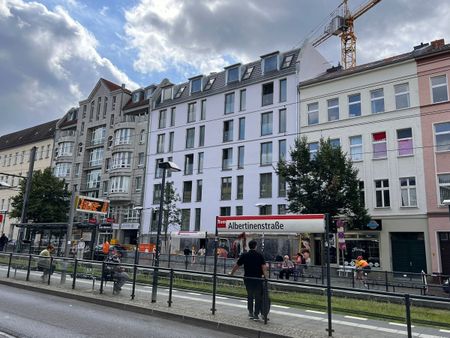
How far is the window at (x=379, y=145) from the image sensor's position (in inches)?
1220

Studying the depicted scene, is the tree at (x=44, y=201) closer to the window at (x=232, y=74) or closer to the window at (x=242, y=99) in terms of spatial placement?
the window at (x=242, y=99)

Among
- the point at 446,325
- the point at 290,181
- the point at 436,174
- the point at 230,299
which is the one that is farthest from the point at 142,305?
the point at 436,174

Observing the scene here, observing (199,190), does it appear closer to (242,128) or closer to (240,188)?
(240,188)

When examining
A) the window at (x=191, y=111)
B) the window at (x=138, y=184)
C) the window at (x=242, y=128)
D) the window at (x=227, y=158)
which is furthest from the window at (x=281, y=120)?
the window at (x=138, y=184)

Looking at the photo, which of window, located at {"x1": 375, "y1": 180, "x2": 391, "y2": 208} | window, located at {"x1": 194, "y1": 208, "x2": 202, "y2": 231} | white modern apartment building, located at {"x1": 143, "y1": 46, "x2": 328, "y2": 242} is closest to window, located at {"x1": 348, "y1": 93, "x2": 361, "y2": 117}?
white modern apartment building, located at {"x1": 143, "y1": 46, "x2": 328, "y2": 242}

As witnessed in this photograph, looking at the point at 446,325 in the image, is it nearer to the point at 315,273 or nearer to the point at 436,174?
the point at 315,273

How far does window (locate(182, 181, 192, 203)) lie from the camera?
44147mm

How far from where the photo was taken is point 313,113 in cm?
3569

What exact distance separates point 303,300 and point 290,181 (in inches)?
778

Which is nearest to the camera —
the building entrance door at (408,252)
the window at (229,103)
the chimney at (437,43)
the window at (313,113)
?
the building entrance door at (408,252)

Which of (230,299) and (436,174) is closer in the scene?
(230,299)

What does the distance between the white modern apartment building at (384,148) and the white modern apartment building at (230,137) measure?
476cm

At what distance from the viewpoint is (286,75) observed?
38750mm

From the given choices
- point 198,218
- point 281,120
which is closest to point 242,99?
point 281,120
